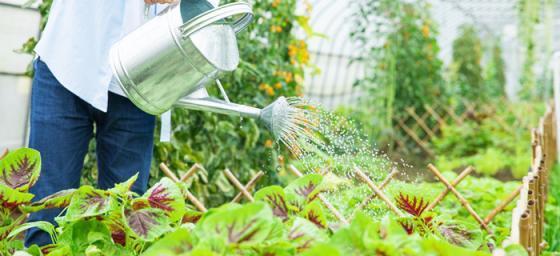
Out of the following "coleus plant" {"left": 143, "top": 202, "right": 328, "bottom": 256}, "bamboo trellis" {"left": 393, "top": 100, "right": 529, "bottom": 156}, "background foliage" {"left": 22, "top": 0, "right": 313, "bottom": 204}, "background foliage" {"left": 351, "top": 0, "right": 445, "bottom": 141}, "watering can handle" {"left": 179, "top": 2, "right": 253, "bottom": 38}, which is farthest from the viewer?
"bamboo trellis" {"left": 393, "top": 100, "right": 529, "bottom": 156}

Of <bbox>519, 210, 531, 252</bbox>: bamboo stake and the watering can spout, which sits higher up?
the watering can spout

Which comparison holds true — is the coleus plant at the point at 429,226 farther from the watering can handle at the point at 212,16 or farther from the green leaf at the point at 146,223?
the watering can handle at the point at 212,16

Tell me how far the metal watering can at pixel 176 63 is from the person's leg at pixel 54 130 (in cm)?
24

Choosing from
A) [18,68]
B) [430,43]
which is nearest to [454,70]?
[430,43]

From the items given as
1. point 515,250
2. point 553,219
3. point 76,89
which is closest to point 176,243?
point 515,250

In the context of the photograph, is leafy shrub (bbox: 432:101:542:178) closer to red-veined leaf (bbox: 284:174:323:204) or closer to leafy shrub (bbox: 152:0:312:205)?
leafy shrub (bbox: 152:0:312:205)

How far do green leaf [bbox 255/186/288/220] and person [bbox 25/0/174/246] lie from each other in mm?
715

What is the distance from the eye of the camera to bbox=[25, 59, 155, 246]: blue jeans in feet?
5.19

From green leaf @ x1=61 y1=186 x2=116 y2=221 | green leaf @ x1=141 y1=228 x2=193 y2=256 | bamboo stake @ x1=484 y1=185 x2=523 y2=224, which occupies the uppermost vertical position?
green leaf @ x1=141 y1=228 x2=193 y2=256

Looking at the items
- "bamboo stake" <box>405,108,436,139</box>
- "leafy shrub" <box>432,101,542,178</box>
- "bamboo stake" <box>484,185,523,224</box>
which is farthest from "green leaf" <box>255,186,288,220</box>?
"bamboo stake" <box>405,108,436,139</box>

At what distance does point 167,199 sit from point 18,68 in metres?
2.89

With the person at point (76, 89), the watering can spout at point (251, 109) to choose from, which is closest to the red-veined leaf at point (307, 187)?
the watering can spout at point (251, 109)

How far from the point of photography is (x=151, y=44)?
4.56 ft

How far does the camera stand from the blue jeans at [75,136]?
1.58 metres
